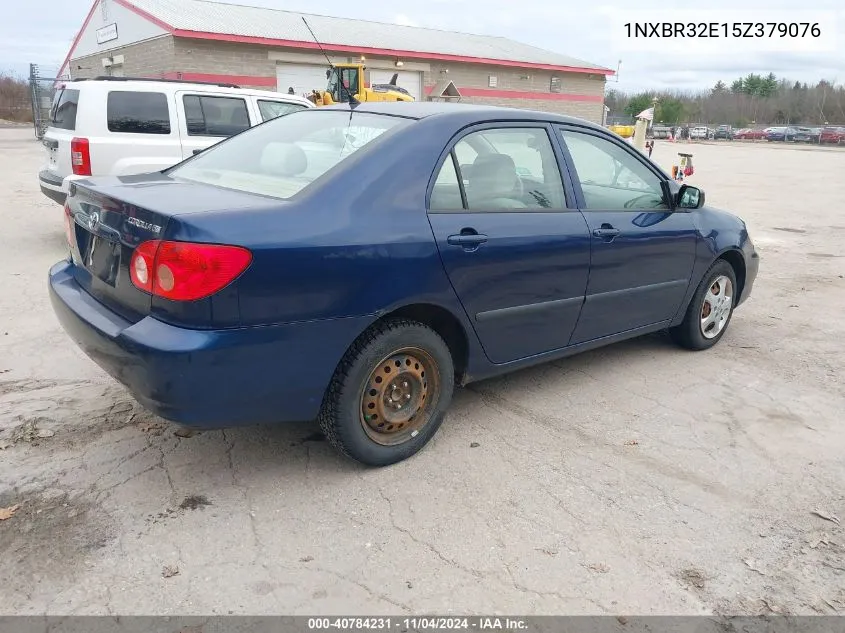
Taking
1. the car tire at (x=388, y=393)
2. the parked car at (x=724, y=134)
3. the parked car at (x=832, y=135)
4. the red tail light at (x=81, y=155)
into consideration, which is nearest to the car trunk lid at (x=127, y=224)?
the car tire at (x=388, y=393)

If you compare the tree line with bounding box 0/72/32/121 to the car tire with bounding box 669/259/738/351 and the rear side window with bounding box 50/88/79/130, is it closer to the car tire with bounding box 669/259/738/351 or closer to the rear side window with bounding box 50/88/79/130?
the rear side window with bounding box 50/88/79/130

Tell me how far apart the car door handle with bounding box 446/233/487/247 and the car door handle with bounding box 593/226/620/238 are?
885 mm

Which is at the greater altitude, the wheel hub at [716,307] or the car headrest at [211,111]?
the car headrest at [211,111]

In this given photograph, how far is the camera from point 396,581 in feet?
8.52

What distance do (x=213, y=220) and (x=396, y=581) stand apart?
59.9 inches

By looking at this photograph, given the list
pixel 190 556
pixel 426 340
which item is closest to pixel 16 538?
pixel 190 556

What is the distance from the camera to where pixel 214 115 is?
8.43 m

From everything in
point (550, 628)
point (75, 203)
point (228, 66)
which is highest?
point (228, 66)

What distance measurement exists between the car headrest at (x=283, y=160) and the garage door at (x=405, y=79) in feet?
87.2

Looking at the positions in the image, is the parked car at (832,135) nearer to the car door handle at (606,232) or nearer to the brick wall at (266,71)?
the brick wall at (266,71)

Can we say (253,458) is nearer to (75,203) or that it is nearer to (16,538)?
(16,538)

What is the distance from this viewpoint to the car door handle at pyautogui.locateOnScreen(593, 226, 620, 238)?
403cm

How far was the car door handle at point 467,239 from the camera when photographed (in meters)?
3.35

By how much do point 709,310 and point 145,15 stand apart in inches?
1013
